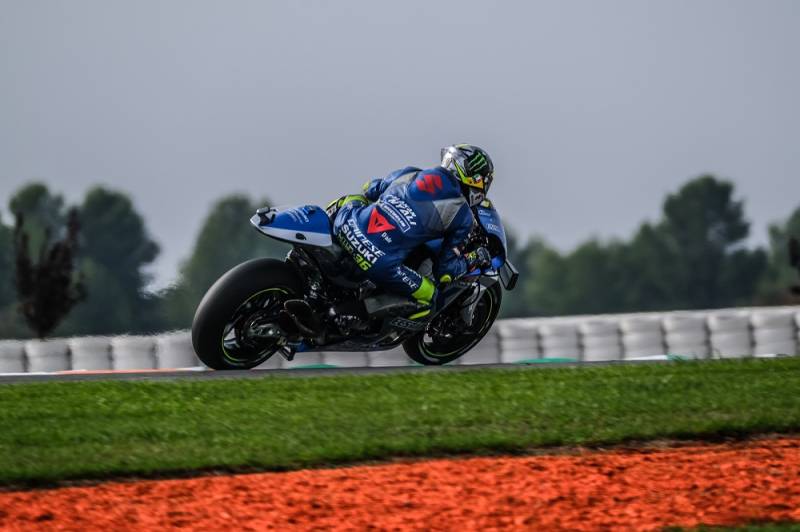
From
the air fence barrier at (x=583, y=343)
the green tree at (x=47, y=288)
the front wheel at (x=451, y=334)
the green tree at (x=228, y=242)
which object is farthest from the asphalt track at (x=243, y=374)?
the green tree at (x=228, y=242)

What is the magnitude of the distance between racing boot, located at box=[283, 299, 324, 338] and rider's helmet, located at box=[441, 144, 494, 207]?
203 centimetres

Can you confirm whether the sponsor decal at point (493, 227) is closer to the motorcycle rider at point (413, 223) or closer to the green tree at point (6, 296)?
the motorcycle rider at point (413, 223)

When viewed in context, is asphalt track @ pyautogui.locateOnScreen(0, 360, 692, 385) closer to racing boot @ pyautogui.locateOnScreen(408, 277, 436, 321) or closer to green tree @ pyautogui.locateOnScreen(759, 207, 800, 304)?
racing boot @ pyautogui.locateOnScreen(408, 277, 436, 321)

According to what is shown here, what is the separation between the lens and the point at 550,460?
884 cm

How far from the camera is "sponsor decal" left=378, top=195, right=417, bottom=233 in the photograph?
41.6 feet

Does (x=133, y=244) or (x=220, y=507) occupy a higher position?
(x=133, y=244)

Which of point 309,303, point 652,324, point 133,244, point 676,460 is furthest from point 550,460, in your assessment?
point 133,244

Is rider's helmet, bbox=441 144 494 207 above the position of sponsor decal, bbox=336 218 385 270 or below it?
above

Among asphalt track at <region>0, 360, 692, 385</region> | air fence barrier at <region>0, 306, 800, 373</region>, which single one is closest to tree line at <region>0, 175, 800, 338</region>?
air fence barrier at <region>0, 306, 800, 373</region>

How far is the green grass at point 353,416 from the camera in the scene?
8938 mm

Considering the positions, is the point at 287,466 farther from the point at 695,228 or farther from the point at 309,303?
the point at 695,228

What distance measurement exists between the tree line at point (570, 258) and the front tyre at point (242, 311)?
45639mm

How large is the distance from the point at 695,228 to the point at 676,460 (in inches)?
3052

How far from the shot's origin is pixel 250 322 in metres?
12.4
